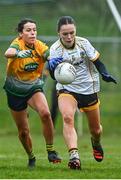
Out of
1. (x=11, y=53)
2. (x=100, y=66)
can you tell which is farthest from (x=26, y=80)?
(x=100, y=66)

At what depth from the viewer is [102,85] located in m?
25.0

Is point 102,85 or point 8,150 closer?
point 8,150

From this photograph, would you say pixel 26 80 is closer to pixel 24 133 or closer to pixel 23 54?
pixel 23 54

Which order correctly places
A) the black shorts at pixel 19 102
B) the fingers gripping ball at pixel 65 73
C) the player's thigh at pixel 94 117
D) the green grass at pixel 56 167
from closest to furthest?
1. the green grass at pixel 56 167
2. the fingers gripping ball at pixel 65 73
3. the black shorts at pixel 19 102
4. the player's thigh at pixel 94 117

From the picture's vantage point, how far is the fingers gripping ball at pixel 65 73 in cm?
1091

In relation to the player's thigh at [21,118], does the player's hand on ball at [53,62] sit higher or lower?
higher

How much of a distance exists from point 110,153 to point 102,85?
10.1 m

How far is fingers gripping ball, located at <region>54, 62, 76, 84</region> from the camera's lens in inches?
430

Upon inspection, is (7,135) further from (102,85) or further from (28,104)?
(28,104)

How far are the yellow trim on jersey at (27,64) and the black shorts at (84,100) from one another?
0.50 meters

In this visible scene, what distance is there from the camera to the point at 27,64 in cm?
1130

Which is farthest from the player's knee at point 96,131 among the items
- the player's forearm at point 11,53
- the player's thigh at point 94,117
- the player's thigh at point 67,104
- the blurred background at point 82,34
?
the blurred background at point 82,34

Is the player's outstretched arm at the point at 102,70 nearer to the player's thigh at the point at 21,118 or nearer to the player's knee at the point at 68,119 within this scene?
the player's knee at the point at 68,119

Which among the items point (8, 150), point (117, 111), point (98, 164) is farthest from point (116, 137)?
point (98, 164)
